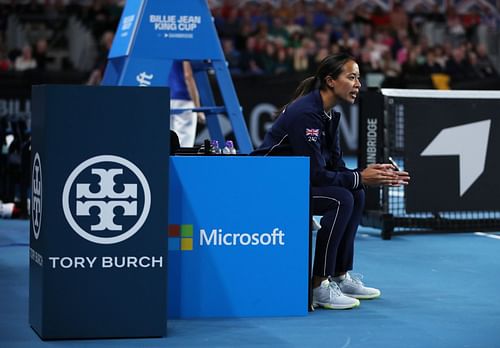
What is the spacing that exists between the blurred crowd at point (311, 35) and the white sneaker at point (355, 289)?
11.8 m

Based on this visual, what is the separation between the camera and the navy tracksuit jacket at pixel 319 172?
19.8ft

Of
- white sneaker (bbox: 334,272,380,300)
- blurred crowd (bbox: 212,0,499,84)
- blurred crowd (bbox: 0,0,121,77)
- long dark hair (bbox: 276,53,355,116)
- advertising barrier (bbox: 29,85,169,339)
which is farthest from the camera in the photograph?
blurred crowd (bbox: 212,0,499,84)

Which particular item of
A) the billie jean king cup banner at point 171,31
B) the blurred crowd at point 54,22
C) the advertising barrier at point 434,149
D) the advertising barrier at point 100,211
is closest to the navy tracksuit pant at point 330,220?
the advertising barrier at point 100,211

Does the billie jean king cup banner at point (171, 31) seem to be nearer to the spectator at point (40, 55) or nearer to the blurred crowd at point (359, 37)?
the spectator at point (40, 55)

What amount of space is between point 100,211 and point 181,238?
0.76m

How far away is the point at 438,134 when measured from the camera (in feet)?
30.8

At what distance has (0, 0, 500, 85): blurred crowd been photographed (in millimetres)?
19719

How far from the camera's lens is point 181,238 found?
563 cm

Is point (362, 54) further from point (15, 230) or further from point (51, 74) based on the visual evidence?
point (15, 230)

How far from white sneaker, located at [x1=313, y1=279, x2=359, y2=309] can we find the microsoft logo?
0.88 meters

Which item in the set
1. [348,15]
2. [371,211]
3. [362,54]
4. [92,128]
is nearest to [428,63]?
[362,54]

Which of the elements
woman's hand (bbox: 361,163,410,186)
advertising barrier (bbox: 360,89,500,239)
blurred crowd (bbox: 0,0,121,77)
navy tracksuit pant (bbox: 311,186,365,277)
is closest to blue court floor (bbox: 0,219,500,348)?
navy tracksuit pant (bbox: 311,186,365,277)

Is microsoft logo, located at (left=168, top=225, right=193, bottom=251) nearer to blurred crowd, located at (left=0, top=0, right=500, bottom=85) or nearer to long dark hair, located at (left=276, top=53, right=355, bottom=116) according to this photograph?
long dark hair, located at (left=276, top=53, right=355, bottom=116)

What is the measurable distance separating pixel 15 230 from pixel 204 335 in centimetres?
474
